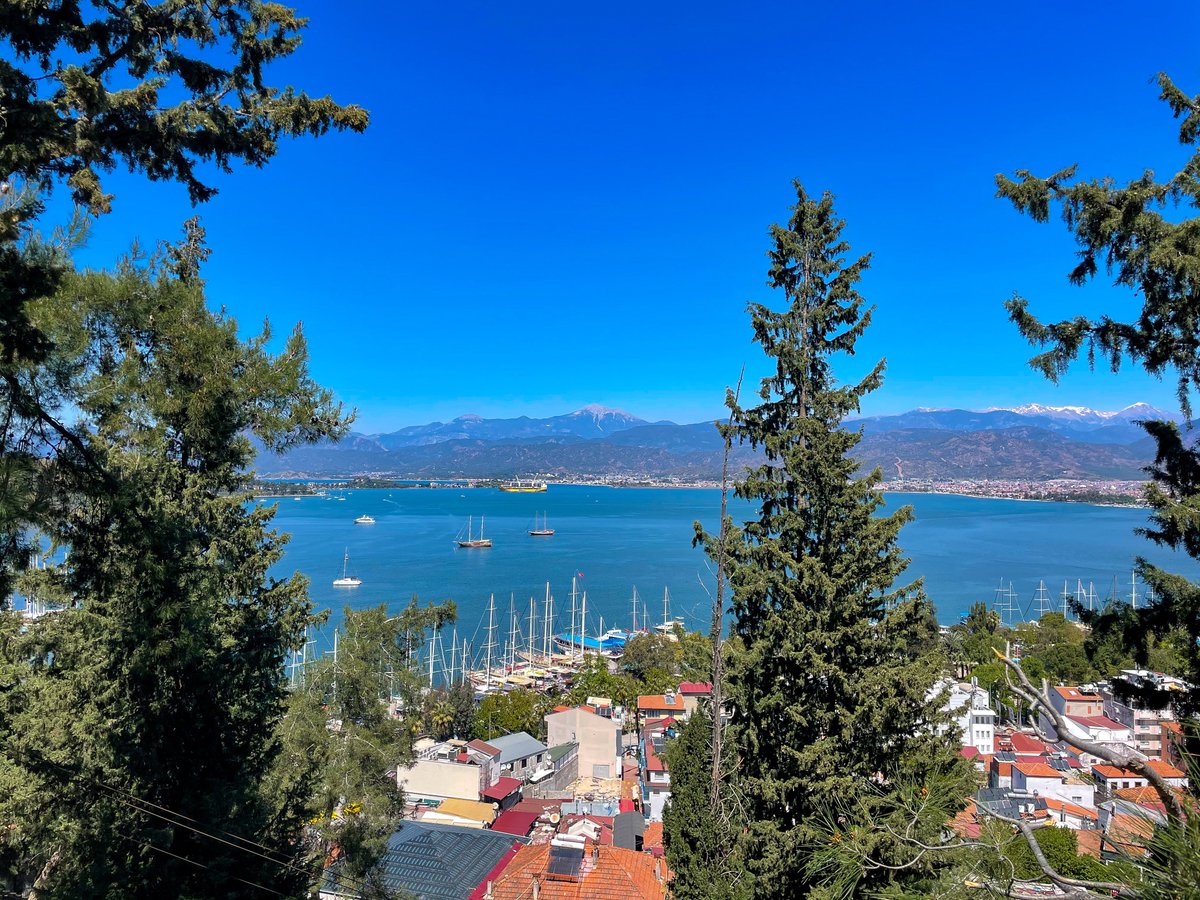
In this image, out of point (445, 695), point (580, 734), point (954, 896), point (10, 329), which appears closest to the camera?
point (954, 896)

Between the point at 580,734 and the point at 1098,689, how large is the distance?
64.3 feet

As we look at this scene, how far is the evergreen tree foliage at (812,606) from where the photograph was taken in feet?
15.1

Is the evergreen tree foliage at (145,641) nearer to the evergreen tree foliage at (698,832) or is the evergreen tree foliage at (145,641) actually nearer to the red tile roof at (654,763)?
the evergreen tree foliage at (698,832)

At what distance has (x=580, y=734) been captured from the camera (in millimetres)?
20281

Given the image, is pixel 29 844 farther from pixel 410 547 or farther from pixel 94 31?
pixel 410 547

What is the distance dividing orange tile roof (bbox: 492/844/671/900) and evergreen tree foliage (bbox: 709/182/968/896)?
16.8 ft

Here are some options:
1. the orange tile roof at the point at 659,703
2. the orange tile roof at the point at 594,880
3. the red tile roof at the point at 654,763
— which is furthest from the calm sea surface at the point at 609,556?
the orange tile roof at the point at 594,880

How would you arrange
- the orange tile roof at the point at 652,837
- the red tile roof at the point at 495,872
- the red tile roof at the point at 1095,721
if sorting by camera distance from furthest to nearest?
the red tile roof at the point at 1095,721, the orange tile roof at the point at 652,837, the red tile roof at the point at 495,872

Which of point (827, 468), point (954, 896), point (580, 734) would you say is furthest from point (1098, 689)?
point (954, 896)

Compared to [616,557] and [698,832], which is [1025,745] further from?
[616,557]

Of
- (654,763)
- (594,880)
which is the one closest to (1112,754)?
(594,880)

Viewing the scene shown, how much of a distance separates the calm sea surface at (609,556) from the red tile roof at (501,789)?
10327mm

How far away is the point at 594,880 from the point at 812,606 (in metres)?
6.56

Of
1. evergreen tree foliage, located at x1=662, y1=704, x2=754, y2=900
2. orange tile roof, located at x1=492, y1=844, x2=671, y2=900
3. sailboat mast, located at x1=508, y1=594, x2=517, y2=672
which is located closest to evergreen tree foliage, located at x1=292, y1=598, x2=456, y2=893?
orange tile roof, located at x1=492, y1=844, x2=671, y2=900
